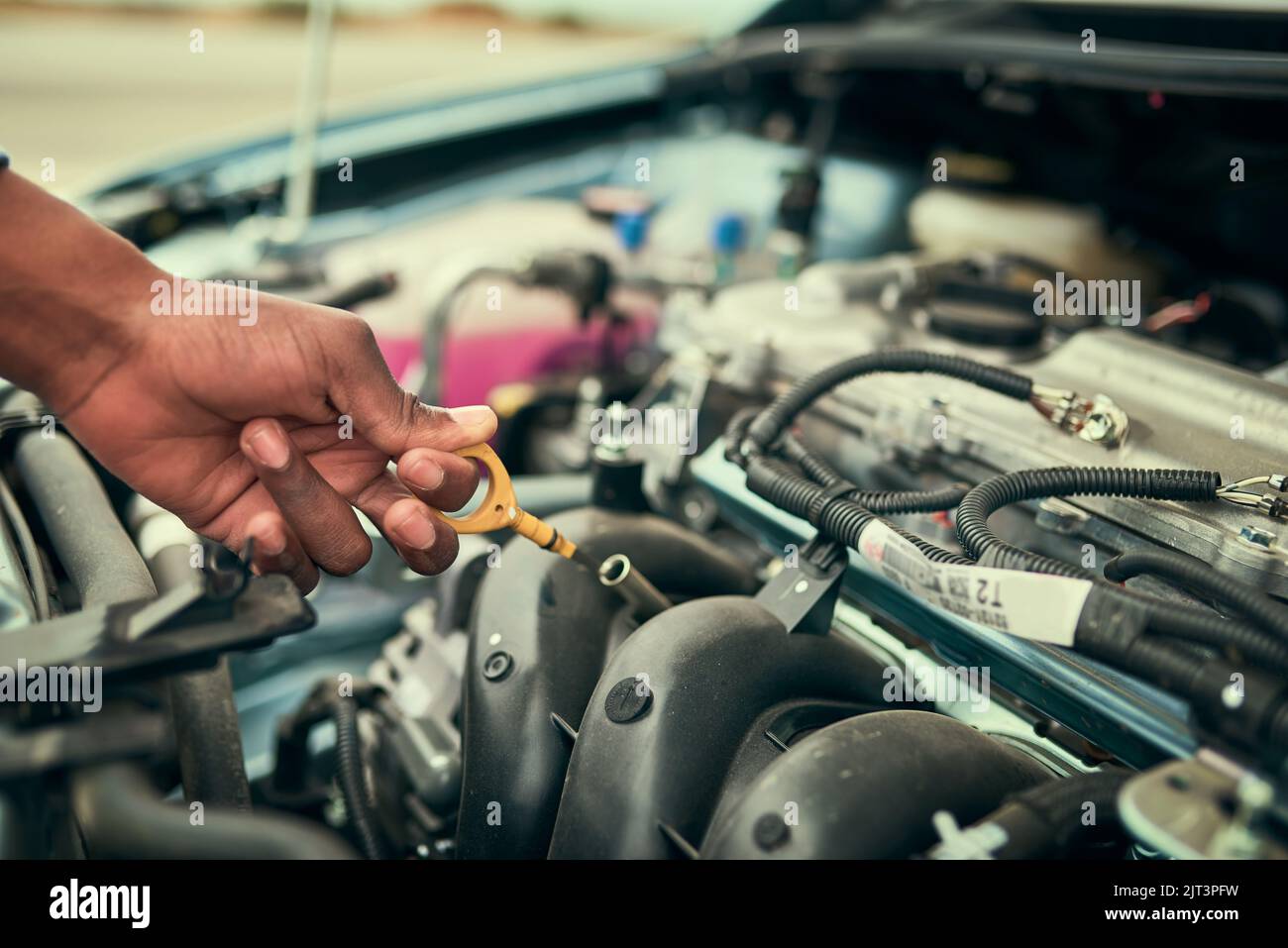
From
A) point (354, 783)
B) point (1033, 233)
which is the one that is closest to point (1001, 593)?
point (354, 783)

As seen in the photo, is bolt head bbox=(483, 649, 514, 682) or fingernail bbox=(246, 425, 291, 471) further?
bolt head bbox=(483, 649, 514, 682)

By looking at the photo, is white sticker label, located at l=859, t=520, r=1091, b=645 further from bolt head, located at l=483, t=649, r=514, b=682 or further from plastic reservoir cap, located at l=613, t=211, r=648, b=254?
plastic reservoir cap, located at l=613, t=211, r=648, b=254

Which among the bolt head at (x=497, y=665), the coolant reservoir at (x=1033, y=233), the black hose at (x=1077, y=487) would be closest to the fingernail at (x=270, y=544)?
the bolt head at (x=497, y=665)

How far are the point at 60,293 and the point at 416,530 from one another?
335 millimetres

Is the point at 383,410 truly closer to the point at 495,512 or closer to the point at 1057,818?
the point at 495,512

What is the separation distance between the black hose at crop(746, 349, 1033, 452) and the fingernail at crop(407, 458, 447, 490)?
0.30 m

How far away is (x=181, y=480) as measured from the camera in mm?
865

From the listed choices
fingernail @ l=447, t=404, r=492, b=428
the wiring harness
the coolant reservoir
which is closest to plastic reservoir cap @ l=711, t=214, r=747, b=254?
the coolant reservoir

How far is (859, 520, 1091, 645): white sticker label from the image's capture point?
0.64 metres

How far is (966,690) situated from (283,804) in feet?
2.56

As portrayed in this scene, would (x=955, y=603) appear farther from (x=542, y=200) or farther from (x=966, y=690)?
(x=542, y=200)

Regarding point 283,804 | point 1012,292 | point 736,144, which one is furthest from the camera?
point 736,144
